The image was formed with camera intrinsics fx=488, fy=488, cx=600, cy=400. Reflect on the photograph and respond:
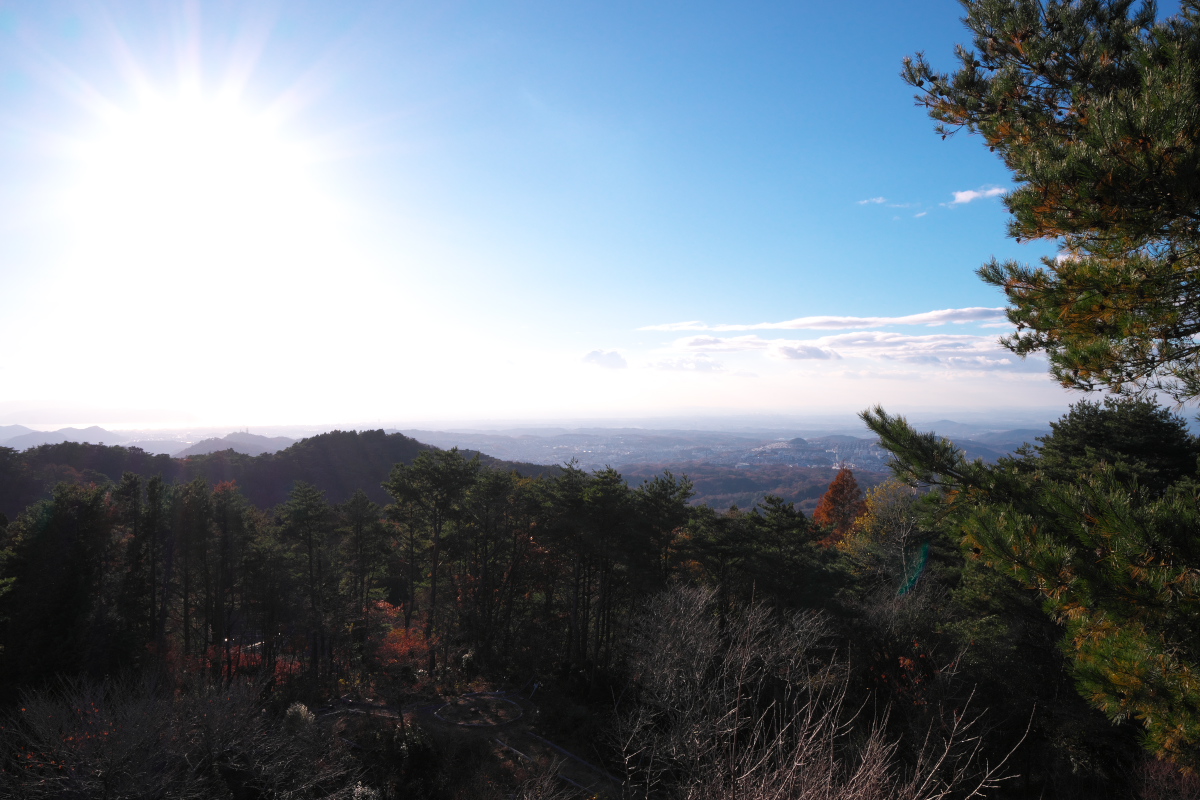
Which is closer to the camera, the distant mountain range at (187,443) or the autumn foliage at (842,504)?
the autumn foliage at (842,504)

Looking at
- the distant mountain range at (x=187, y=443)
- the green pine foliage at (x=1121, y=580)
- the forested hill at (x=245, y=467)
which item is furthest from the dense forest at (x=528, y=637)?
the distant mountain range at (x=187, y=443)

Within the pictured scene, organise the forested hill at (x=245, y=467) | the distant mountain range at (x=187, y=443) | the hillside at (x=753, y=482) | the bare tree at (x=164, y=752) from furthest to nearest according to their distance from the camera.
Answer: the distant mountain range at (x=187, y=443) < the hillside at (x=753, y=482) < the forested hill at (x=245, y=467) < the bare tree at (x=164, y=752)

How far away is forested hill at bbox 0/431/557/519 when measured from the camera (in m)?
34.8

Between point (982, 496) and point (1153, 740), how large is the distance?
1.86 metres

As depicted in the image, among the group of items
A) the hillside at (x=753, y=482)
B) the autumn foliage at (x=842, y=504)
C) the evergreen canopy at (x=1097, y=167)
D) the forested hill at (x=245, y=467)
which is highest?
the evergreen canopy at (x=1097, y=167)

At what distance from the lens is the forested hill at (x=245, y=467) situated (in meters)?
34.8

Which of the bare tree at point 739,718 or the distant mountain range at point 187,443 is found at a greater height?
the distant mountain range at point 187,443

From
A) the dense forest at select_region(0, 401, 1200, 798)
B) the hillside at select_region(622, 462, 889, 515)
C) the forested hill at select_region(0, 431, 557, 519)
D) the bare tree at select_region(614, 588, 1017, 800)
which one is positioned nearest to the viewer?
the bare tree at select_region(614, 588, 1017, 800)

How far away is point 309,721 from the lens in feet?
40.5

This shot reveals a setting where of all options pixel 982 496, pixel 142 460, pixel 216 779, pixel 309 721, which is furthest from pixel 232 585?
pixel 142 460

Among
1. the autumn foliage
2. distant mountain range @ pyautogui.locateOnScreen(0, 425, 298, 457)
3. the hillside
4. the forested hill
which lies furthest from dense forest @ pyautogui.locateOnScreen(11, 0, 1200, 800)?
the hillside

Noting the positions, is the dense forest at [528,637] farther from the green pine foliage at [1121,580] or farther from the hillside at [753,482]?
the hillside at [753,482]

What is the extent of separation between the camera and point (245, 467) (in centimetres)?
5178

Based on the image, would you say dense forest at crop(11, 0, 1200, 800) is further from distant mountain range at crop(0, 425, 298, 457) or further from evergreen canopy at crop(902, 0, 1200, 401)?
distant mountain range at crop(0, 425, 298, 457)
